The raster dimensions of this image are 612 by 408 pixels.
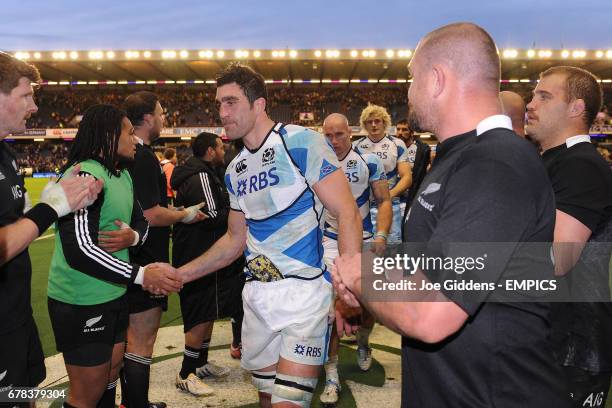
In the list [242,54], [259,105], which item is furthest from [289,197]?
[242,54]

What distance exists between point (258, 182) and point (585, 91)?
2107mm

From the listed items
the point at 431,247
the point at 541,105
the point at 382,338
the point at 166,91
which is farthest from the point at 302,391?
the point at 166,91

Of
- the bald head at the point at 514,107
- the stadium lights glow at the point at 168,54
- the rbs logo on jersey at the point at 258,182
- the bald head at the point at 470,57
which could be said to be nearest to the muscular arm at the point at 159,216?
the rbs logo on jersey at the point at 258,182

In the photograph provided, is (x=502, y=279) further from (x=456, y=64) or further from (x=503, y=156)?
(x=456, y=64)

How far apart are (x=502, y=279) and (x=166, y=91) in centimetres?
5308

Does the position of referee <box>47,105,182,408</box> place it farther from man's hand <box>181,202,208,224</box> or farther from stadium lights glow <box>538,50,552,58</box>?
stadium lights glow <box>538,50,552,58</box>

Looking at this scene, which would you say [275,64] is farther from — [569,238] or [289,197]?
[569,238]

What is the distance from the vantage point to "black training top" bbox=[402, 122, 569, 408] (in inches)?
60.8

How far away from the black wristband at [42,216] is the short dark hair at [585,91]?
3052 millimetres

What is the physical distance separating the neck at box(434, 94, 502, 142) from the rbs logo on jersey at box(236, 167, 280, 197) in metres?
1.61

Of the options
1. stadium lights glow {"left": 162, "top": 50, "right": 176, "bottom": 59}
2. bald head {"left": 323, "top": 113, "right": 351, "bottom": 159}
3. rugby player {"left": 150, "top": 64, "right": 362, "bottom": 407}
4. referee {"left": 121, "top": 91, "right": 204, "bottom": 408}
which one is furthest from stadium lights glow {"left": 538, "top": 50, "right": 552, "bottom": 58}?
rugby player {"left": 150, "top": 64, "right": 362, "bottom": 407}

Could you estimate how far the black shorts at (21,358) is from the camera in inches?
105

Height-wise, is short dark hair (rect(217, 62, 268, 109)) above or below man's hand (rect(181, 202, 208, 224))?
above

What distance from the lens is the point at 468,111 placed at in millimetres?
1884
